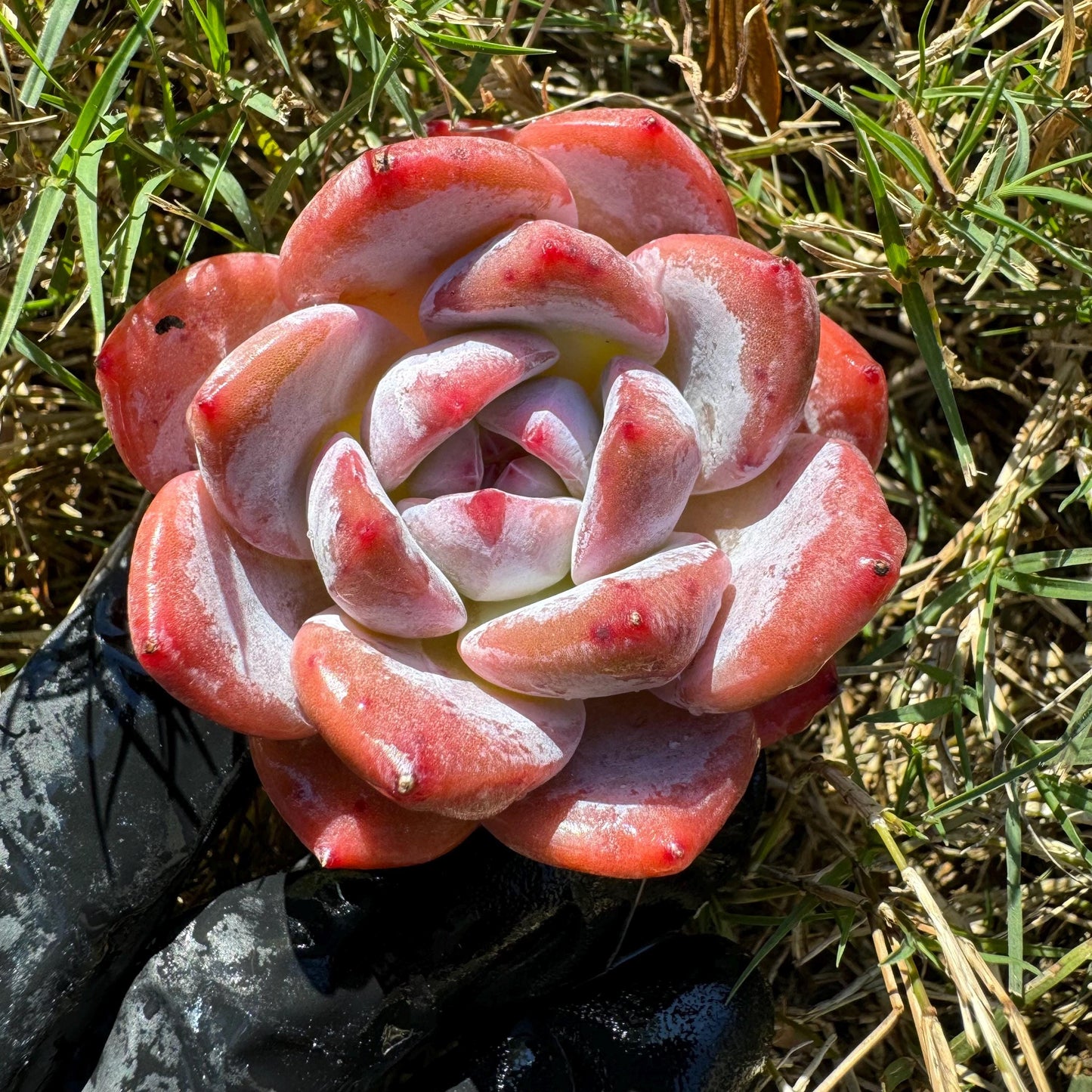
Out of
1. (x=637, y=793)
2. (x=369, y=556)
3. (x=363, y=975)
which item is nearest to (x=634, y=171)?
(x=369, y=556)

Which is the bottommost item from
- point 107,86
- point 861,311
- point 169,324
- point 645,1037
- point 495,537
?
point 645,1037

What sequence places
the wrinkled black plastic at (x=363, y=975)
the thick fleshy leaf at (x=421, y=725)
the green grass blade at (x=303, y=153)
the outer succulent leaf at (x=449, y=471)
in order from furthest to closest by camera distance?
the green grass blade at (x=303, y=153), the wrinkled black plastic at (x=363, y=975), the outer succulent leaf at (x=449, y=471), the thick fleshy leaf at (x=421, y=725)

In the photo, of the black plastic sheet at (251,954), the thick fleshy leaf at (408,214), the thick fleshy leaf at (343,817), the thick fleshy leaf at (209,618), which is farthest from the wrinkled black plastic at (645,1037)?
the thick fleshy leaf at (408,214)

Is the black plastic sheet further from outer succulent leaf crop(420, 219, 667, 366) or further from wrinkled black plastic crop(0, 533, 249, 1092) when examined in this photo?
outer succulent leaf crop(420, 219, 667, 366)

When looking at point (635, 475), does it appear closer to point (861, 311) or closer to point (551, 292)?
point (551, 292)

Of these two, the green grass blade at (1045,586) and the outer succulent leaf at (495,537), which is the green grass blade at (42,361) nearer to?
the outer succulent leaf at (495,537)

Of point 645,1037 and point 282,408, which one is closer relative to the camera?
point 282,408

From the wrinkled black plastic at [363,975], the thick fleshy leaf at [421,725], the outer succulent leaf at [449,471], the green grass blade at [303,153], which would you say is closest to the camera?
the thick fleshy leaf at [421,725]
